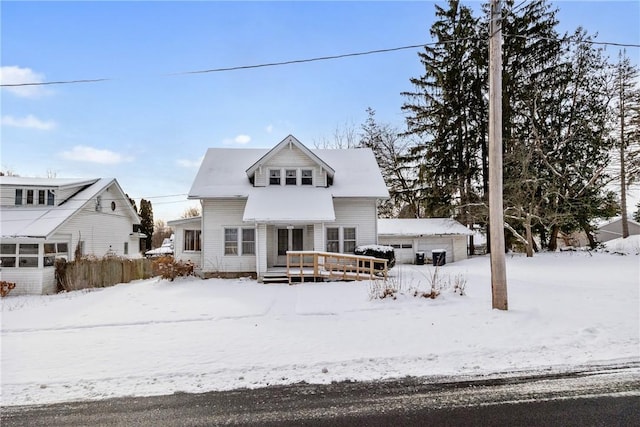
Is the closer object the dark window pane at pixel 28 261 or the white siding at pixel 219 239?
the dark window pane at pixel 28 261

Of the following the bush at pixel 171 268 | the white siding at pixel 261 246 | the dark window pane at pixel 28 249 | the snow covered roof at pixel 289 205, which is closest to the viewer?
the snow covered roof at pixel 289 205

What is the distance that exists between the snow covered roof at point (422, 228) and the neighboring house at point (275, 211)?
552 centimetres

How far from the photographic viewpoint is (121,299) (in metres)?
11.2

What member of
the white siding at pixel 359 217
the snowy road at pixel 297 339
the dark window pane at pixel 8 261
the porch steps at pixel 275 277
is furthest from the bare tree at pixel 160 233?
the snowy road at pixel 297 339

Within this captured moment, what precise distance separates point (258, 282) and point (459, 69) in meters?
21.5

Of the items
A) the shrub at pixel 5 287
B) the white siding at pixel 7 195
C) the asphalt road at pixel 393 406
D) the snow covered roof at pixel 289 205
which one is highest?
the white siding at pixel 7 195

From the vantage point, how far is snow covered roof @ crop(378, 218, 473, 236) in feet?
71.3

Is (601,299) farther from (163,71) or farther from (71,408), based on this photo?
(163,71)

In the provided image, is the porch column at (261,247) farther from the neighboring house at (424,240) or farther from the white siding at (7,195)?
the white siding at (7,195)

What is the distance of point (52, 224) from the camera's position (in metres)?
16.4

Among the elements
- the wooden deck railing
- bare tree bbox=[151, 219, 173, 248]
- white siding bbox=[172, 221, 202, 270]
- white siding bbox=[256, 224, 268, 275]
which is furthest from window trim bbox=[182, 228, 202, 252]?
bare tree bbox=[151, 219, 173, 248]

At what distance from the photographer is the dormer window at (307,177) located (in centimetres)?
1708

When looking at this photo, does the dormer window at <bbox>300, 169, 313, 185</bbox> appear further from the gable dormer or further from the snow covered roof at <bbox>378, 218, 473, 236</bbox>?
the snow covered roof at <bbox>378, 218, 473, 236</bbox>

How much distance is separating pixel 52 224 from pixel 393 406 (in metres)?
18.4
